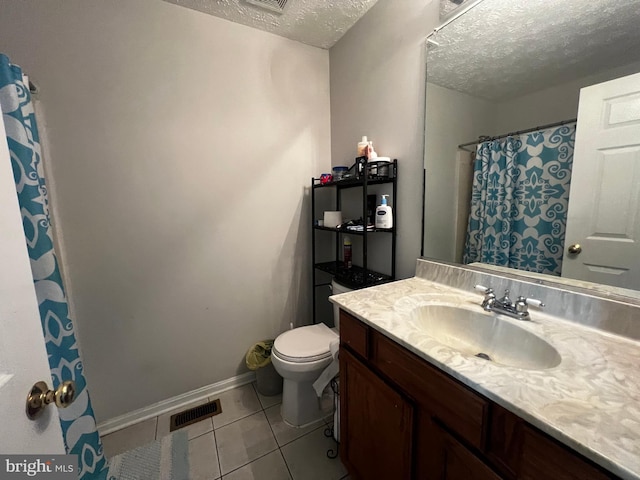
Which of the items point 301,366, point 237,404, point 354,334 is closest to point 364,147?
point 354,334

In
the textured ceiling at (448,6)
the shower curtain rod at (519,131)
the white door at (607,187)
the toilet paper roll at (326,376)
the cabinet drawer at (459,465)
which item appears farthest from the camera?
the toilet paper roll at (326,376)

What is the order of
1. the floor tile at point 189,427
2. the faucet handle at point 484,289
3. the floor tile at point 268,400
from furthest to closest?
the floor tile at point 268,400, the floor tile at point 189,427, the faucet handle at point 484,289

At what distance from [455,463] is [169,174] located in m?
1.79

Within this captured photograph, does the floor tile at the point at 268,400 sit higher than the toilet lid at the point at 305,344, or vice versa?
the toilet lid at the point at 305,344

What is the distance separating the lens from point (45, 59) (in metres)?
1.21

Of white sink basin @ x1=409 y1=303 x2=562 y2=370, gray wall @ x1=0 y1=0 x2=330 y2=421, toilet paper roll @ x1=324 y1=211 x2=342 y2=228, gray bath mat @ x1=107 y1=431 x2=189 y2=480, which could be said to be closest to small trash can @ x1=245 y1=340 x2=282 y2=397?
gray wall @ x1=0 y1=0 x2=330 y2=421

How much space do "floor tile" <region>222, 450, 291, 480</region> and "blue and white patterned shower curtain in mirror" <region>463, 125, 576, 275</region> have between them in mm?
1351

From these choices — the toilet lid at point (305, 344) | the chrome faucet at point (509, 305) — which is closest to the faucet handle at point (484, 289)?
the chrome faucet at point (509, 305)

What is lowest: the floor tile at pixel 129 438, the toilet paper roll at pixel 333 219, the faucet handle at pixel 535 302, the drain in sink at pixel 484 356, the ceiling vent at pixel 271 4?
the floor tile at pixel 129 438

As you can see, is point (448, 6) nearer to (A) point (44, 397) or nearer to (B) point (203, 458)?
(A) point (44, 397)

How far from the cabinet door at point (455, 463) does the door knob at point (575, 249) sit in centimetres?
73

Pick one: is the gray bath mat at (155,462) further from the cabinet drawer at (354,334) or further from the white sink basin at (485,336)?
the white sink basin at (485,336)

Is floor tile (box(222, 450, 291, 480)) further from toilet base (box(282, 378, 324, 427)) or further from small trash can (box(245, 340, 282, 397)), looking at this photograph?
small trash can (box(245, 340, 282, 397))

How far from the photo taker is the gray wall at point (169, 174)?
4.20ft
